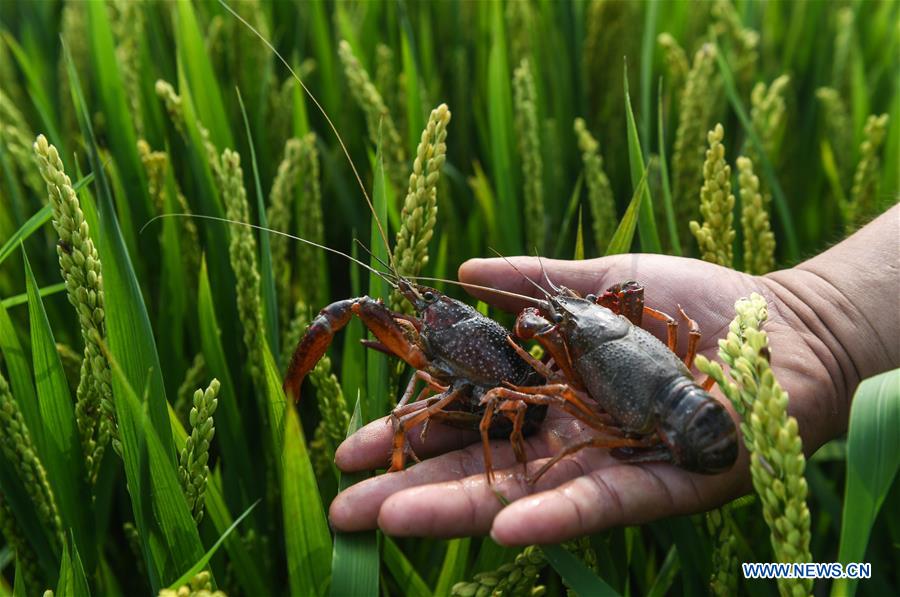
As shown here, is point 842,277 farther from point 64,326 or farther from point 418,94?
point 64,326

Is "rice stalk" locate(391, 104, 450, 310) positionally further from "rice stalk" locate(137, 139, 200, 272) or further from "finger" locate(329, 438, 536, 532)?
"rice stalk" locate(137, 139, 200, 272)

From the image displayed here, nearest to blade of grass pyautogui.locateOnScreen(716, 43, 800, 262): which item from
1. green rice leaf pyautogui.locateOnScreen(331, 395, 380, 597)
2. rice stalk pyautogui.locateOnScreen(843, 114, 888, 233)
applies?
rice stalk pyautogui.locateOnScreen(843, 114, 888, 233)

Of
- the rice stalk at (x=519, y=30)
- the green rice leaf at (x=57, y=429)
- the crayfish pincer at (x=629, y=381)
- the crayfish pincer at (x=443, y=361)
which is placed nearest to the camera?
the green rice leaf at (x=57, y=429)

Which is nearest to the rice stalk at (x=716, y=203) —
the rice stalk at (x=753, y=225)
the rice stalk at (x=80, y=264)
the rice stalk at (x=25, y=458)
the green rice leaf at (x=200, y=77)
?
the rice stalk at (x=753, y=225)

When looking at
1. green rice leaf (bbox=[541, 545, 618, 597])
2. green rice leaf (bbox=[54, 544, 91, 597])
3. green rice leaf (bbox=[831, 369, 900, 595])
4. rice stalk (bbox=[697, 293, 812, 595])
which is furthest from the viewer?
green rice leaf (bbox=[54, 544, 91, 597])

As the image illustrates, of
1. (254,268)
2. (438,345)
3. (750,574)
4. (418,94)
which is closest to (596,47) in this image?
(418,94)

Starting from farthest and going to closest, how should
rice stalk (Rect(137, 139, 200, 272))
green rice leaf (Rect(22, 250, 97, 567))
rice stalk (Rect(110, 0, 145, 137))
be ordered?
1. rice stalk (Rect(110, 0, 145, 137))
2. rice stalk (Rect(137, 139, 200, 272))
3. green rice leaf (Rect(22, 250, 97, 567))

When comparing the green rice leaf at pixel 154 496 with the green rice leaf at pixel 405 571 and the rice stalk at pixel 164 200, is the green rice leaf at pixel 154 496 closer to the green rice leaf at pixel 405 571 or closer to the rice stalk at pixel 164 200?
the green rice leaf at pixel 405 571

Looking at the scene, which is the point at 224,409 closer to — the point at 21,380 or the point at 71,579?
the point at 21,380
